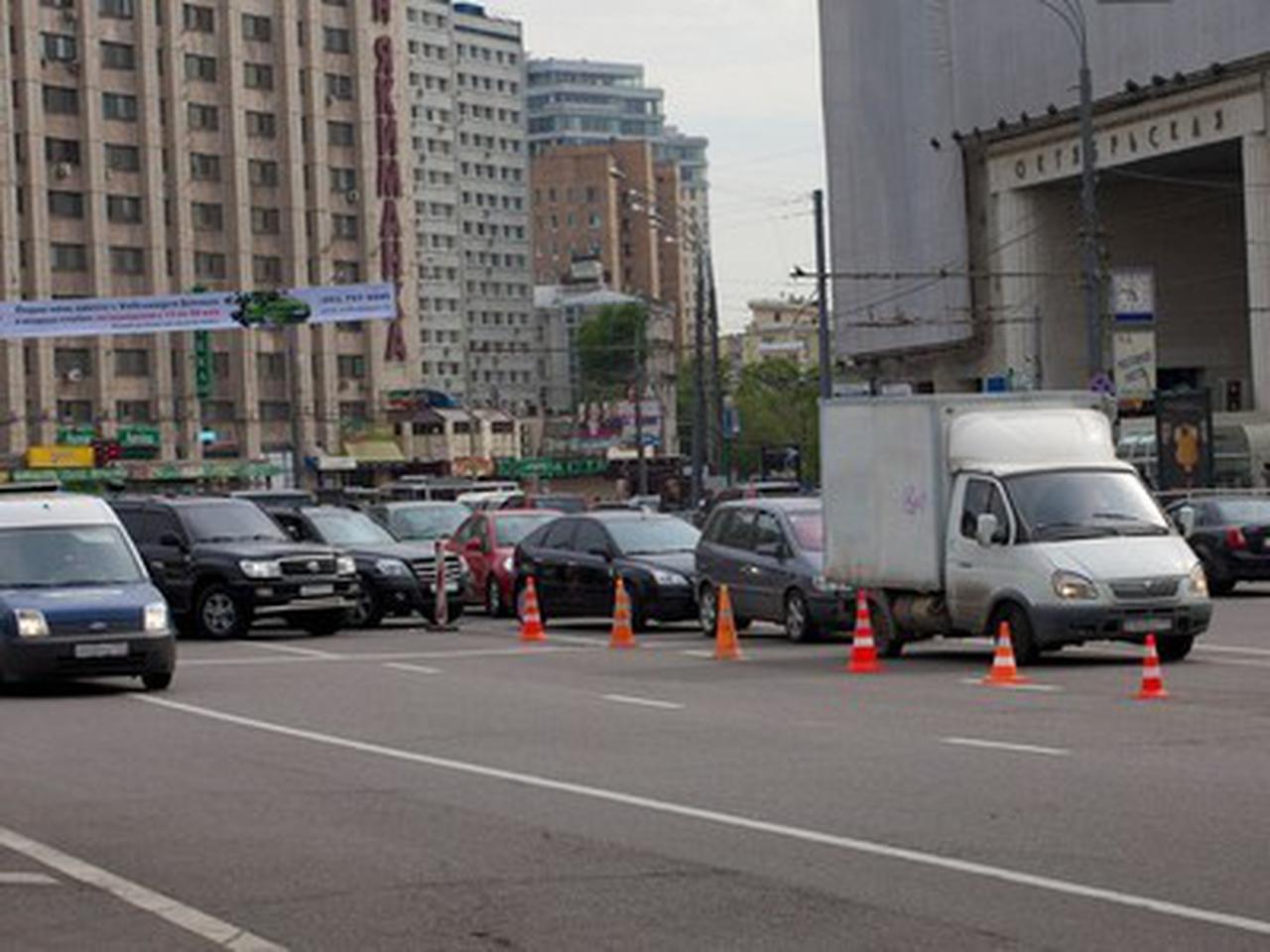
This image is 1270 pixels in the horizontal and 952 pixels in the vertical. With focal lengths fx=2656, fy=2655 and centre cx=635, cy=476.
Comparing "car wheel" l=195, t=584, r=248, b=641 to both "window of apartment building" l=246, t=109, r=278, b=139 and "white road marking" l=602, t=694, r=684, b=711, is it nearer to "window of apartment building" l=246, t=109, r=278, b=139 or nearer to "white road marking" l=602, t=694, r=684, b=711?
"white road marking" l=602, t=694, r=684, b=711

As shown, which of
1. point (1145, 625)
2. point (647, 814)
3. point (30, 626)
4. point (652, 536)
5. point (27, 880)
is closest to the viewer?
point (27, 880)

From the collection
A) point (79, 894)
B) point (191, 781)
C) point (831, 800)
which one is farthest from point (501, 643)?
point (79, 894)

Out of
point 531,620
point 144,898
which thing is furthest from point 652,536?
point 144,898

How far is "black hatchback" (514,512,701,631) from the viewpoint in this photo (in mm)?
32000

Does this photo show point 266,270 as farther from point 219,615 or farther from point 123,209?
point 219,615

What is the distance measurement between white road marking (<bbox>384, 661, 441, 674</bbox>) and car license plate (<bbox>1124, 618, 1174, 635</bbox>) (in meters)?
6.63

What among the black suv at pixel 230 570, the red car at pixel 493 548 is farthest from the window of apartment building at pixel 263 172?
the black suv at pixel 230 570

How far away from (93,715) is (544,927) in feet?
37.0

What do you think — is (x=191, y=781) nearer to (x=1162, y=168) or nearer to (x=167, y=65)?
(x=1162, y=168)

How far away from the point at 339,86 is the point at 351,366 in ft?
43.2

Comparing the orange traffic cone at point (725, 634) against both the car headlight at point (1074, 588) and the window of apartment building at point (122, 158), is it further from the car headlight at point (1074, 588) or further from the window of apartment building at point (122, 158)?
the window of apartment building at point (122, 158)

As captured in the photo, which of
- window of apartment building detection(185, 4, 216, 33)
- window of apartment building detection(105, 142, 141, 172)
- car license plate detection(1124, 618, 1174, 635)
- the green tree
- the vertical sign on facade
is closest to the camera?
car license plate detection(1124, 618, 1174, 635)

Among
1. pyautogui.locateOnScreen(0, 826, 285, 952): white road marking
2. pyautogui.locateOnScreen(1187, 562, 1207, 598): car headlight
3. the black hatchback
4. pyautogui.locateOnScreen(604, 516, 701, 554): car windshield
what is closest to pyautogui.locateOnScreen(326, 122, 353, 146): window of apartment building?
the black hatchback

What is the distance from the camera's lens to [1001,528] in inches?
953
